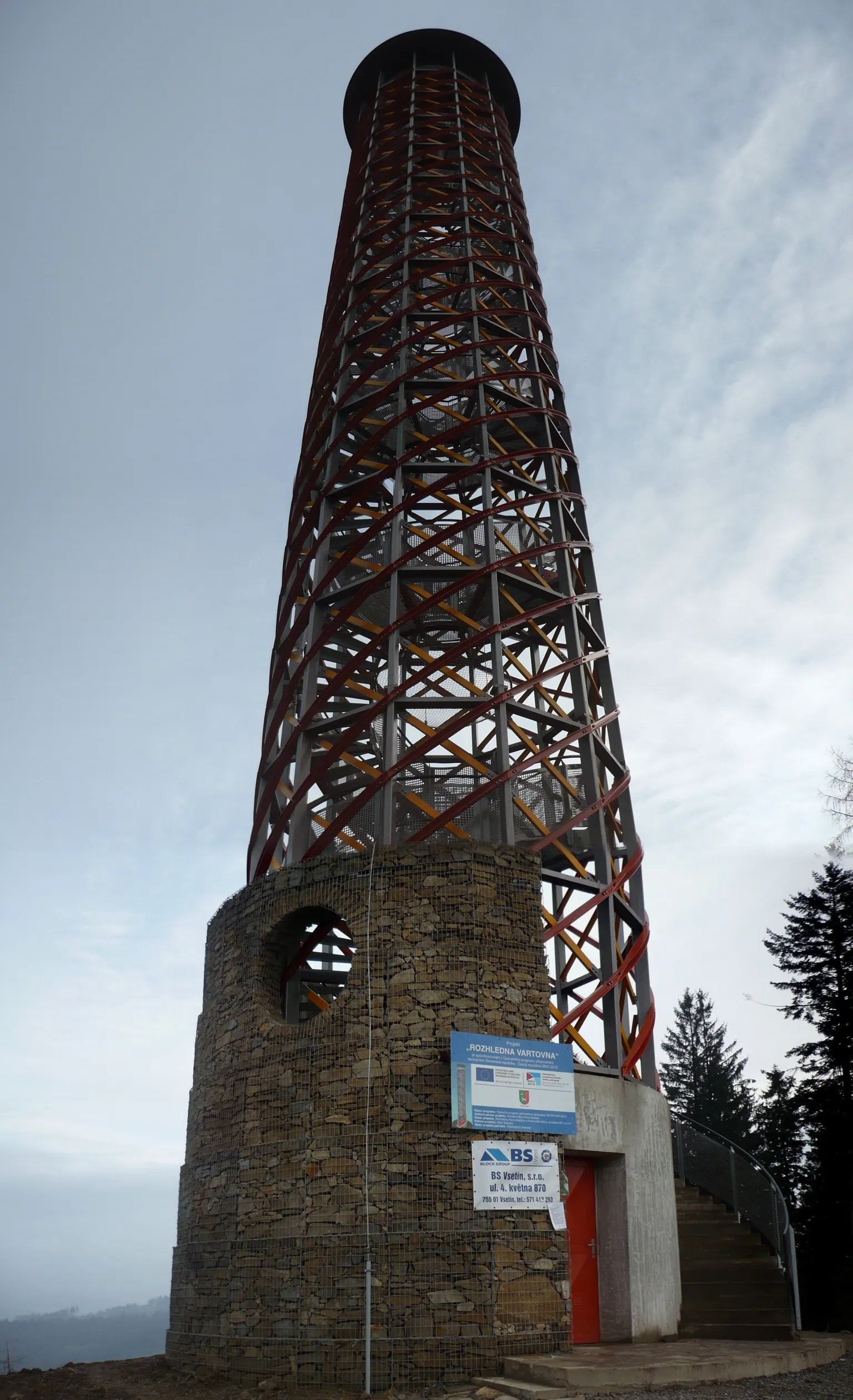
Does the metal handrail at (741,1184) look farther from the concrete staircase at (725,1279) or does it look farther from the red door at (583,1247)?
the red door at (583,1247)

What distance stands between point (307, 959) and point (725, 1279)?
6.69 metres

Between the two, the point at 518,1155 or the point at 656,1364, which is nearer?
the point at 656,1364

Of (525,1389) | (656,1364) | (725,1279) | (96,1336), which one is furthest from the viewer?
(96,1336)

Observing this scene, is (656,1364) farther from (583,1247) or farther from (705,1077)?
(705,1077)

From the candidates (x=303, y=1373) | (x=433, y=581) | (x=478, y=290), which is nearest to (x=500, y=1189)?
(x=303, y=1373)

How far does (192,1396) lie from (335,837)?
6.54 m

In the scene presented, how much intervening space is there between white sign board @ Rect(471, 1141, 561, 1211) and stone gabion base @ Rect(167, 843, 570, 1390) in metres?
0.12

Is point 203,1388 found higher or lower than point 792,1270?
lower

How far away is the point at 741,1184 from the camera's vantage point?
15453mm

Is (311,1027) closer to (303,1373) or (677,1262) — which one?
(303,1373)

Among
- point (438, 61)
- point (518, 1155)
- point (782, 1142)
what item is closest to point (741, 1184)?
point (518, 1155)

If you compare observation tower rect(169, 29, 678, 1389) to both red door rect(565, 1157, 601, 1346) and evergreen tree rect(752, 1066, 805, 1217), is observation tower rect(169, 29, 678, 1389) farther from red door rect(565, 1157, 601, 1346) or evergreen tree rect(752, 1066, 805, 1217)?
evergreen tree rect(752, 1066, 805, 1217)

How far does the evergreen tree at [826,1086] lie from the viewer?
2411 cm

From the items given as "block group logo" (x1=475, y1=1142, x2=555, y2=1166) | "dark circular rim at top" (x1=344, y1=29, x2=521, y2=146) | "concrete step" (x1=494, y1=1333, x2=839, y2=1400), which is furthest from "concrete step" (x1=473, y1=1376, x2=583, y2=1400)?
"dark circular rim at top" (x1=344, y1=29, x2=521, y2=146)
